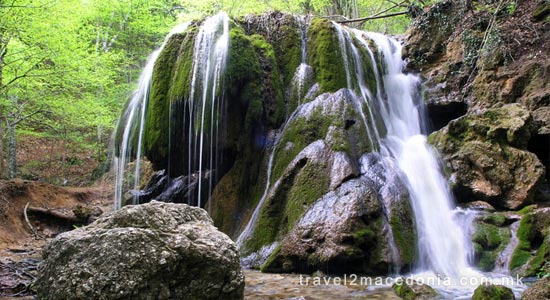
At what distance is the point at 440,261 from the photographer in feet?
21.7

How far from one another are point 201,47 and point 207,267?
289 inches

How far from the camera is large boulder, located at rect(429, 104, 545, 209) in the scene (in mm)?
8016

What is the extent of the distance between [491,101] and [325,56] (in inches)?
183

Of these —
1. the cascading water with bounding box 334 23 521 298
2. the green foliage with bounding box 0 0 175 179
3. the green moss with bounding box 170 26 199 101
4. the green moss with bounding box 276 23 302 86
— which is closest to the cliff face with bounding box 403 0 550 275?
the cascading water with bounding box 334 23 521 298

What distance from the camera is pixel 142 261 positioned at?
130 inches

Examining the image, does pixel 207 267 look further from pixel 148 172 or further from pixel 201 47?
pixel 148 172

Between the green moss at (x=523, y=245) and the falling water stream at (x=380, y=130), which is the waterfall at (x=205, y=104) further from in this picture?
the green moss at (x=523, y=245)

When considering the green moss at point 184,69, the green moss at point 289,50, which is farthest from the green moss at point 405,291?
the green moss at point 289,50

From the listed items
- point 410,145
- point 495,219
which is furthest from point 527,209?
point 410,145

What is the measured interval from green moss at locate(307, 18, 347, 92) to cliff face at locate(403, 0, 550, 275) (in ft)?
9.16

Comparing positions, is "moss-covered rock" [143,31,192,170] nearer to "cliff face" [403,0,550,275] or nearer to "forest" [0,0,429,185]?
"forest" [0,0,429,185]

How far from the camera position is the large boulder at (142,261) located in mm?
3213

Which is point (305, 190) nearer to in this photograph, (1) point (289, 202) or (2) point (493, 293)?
(1) point (289, 202)

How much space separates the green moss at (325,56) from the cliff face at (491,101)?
2.79 metres
